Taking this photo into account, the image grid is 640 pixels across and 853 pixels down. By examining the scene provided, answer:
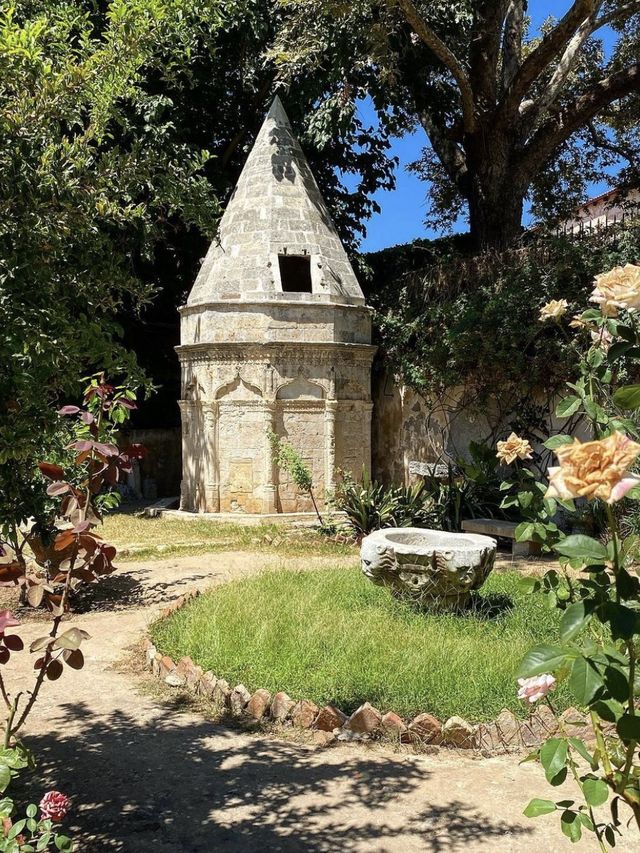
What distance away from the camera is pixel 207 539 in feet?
36.7

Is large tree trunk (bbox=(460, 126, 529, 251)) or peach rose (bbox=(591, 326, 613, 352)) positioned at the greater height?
large tree trunk (bbox=(460, 126, 529, 251))

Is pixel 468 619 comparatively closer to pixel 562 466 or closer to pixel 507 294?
pixel 562 466

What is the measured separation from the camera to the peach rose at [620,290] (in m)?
1.90

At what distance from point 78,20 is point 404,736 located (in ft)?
13.8

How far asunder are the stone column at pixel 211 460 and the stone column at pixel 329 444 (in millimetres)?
1878

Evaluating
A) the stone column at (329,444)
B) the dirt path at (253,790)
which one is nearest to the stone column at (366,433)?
the stone column at (329,444)

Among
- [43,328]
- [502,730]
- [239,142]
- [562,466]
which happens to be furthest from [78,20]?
[239,142]

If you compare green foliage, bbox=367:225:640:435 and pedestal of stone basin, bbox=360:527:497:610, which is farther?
green foliage, bbox=367:225:640:435

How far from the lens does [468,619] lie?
20.0ft

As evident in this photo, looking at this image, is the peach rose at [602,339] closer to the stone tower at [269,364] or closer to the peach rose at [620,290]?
the peach rose at [620,290]

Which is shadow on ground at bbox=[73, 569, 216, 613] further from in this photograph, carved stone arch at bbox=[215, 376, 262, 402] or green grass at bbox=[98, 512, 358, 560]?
carved stone arch at bbox=[215, 376, 262, 402]

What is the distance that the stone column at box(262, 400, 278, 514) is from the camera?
12.6 metres

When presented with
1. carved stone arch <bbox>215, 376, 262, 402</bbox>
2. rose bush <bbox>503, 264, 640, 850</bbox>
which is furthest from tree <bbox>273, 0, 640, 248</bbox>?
rose bush <bbox>503, 264, 640, 850</bbox>

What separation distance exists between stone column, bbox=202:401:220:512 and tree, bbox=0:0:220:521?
9.02 meters
